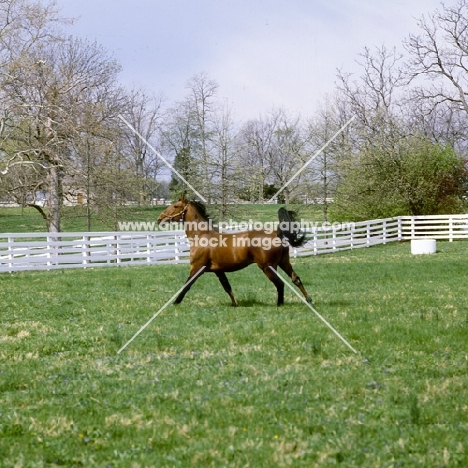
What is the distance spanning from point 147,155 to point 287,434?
190 ft

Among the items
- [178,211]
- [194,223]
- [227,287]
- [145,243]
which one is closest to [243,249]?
[227,287]

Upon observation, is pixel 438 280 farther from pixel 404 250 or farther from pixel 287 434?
pixel 404 250

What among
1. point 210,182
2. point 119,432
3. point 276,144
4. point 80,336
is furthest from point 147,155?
point 119,432

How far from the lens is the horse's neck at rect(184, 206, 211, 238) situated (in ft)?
39.0

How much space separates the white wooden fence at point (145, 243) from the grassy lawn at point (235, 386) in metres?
4.45

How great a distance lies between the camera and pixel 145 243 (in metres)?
27.2

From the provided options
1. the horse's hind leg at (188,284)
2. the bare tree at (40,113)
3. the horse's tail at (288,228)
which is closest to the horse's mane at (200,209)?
the horse's hind leg at (188,284)

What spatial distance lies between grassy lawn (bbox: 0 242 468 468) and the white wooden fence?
4.45 m

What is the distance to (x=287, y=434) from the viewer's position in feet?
15.7

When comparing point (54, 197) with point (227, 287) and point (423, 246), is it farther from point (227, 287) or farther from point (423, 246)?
point (227, 287)

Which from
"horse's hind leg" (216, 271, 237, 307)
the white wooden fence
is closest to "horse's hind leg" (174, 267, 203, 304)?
"horse's hind leg" (216, 271, 237, 307)

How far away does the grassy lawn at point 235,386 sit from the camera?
14.8ft

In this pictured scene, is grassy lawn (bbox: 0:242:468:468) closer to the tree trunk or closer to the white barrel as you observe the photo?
the white barrel

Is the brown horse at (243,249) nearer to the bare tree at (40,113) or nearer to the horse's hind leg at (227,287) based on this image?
the horse's hind leg at (227,287)
